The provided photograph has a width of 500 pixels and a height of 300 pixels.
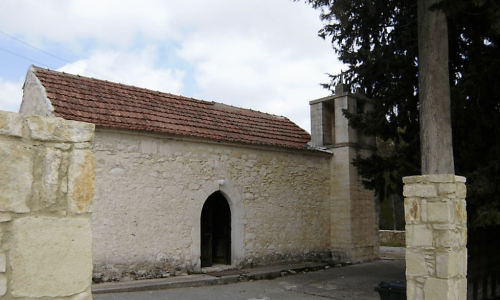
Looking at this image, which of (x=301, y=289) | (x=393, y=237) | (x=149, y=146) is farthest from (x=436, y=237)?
(x=393, y=237)

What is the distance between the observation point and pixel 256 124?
1307 centimetres

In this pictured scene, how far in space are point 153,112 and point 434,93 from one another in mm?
6364

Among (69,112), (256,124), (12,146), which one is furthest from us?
(256,124)

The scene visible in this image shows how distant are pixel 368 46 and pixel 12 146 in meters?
9.33

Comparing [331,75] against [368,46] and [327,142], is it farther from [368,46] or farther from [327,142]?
[327,142]

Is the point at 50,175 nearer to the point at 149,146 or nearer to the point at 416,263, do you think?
the point at 416,263

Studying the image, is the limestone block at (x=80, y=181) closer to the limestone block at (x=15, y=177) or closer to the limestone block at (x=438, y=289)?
Result: the limestone block at (x=15, y=177)

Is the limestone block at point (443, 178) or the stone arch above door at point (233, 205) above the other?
the limestone block at point (443, 178)

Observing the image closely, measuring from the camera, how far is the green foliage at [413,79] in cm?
746

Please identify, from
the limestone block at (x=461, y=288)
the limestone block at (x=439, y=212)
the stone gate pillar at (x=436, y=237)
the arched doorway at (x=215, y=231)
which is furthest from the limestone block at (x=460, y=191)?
the arched doorway at (x=215, y=231)

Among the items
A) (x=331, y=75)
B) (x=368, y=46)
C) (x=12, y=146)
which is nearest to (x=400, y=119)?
(x=368, y=46)

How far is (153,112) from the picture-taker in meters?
10.6

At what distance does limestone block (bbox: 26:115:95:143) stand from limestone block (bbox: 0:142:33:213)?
4.0 inches

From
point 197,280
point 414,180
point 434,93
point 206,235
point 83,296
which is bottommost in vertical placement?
point 197,280
